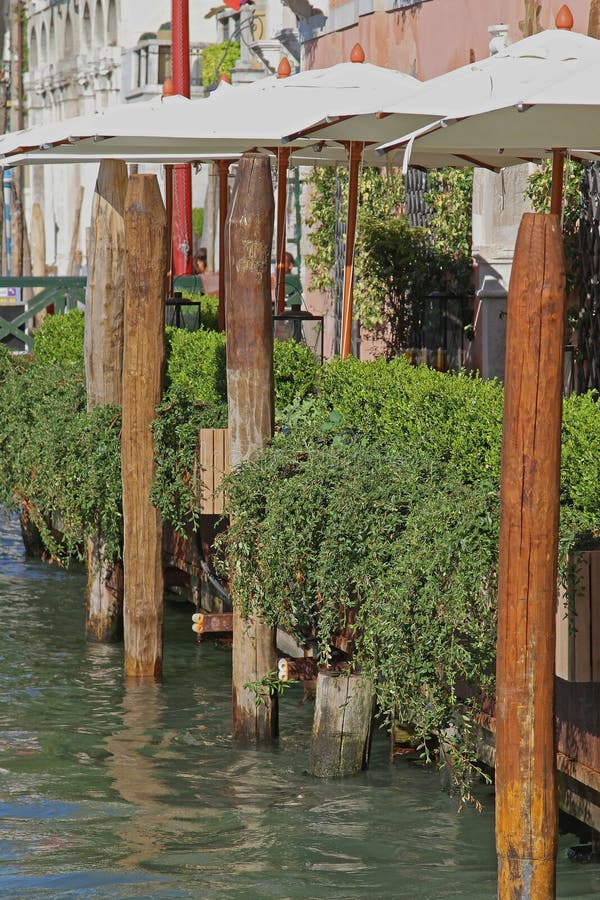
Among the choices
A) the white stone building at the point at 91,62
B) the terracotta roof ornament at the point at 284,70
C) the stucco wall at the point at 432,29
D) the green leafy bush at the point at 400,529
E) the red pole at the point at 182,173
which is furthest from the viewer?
the white stone building at the point at 91,62

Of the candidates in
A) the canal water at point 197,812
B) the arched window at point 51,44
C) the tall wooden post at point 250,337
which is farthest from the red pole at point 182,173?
the arched window at point 51,44

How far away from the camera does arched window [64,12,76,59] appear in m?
48.6

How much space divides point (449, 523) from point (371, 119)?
16.4 feet

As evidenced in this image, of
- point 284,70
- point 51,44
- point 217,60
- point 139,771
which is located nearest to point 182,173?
point 284,70

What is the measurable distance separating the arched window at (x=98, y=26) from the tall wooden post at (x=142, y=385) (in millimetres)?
37378

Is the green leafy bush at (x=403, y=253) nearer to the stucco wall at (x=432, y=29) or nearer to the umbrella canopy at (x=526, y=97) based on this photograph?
the stucco wall at (x=432, y=29)

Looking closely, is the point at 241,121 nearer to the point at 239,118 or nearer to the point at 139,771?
the point at 239,118

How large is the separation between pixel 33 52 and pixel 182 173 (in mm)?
36991

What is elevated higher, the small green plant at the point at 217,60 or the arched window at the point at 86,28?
the arched window at the point at 86,28

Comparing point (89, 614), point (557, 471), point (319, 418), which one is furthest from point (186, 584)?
point (557, 471)

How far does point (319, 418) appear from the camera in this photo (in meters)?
8.75

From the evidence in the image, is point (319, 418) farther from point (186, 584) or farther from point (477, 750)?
point (186, 584)

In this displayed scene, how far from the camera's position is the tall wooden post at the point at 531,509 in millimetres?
5293

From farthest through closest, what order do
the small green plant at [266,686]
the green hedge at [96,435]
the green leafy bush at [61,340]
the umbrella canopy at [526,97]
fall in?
the green leafy bush at [61,340]
the green hedge at [96,435]
the small green plant at [266,686]
the umbrella canopy at [526,97]
